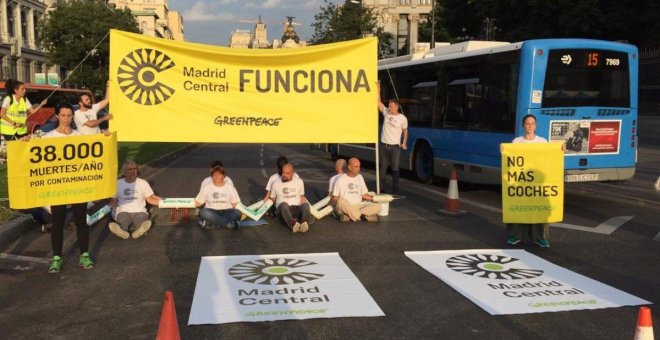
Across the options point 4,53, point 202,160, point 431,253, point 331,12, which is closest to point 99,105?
point 431,253

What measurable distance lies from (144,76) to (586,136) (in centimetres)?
760

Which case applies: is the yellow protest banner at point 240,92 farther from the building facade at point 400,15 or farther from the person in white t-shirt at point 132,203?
the building facade at point 400,15

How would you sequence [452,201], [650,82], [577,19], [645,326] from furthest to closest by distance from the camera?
[650,82]
[577,19]
[452,201]
[645,326]

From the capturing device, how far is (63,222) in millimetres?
6273

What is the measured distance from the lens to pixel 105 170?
655 centimetres

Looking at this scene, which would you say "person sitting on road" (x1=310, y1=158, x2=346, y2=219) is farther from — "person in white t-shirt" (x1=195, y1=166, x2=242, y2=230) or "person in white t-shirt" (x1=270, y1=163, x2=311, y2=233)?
"person in white t-shirt" (x1=195, y1=166, x2=242, y2=230)

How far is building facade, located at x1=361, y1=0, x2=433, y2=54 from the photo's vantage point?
85688 mm

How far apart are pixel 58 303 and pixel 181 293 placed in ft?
3.43

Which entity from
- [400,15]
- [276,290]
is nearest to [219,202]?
[276,290]

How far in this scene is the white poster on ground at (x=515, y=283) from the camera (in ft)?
17.0

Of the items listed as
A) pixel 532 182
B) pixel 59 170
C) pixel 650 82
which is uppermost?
pixel 650 82

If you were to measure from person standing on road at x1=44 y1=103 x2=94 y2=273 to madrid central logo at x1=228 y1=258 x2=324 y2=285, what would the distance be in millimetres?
1579

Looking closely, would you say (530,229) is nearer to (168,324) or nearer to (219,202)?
(219,202)

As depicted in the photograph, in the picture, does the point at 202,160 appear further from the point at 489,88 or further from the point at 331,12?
the point at 331,12
